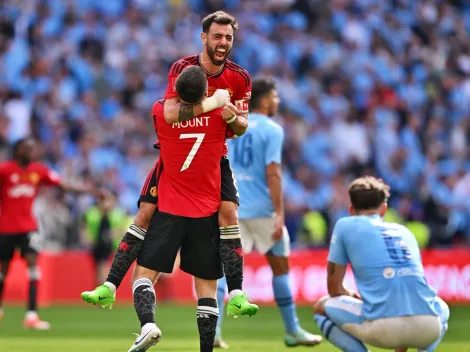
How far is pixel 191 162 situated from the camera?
8.14 m

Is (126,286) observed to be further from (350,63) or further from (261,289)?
(350,63)

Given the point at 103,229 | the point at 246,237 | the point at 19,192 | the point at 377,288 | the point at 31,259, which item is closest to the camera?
the point at 377,288

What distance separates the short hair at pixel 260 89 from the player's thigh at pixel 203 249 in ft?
11.0

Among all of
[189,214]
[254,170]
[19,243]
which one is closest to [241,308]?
[189,214]

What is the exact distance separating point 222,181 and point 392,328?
188 centimetres

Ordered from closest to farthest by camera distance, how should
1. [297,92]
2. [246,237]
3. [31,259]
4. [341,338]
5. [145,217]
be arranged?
1. [341,338]
2. [145,217]
3. [246,237]
4. [31,259]
5. [297,92]

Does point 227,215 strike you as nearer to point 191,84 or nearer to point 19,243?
point 191,84

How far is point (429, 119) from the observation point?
25297 millimetres

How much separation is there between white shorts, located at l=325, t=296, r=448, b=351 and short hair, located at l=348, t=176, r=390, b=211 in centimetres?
72

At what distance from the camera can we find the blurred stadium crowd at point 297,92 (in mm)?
22031

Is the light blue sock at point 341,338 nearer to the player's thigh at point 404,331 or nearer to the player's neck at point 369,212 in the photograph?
the player's thigh at point 404,331

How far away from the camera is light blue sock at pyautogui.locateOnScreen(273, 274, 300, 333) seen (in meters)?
11.1

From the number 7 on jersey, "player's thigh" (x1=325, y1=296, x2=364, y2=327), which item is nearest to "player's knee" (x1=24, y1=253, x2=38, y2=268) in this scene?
the number 7 on jersey

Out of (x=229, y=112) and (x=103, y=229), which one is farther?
(x=103, y=229)
